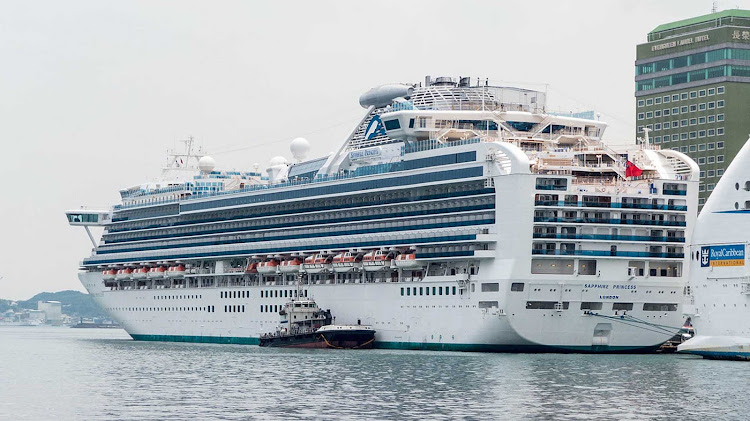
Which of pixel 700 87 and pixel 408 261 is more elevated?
pixel 700 87

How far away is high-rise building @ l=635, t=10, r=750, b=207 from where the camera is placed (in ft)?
490

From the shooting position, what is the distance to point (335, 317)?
93.9m

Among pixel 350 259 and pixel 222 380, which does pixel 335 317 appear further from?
pixel 222 380

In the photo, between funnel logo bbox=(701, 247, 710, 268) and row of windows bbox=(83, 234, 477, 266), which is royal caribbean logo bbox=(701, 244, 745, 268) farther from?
row of windows bbox=(83, 234, 477, 266)

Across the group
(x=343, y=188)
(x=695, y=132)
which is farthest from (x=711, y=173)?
(x=343, y=188)

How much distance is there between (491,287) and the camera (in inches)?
3140

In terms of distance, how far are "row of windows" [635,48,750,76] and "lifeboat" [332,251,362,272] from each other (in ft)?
233

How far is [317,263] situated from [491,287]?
19.2 metres

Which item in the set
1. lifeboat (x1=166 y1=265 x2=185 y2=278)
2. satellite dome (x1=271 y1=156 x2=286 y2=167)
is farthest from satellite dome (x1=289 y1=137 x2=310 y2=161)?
lifeboat (x1=166 y1=265 x2=185 y2=278)

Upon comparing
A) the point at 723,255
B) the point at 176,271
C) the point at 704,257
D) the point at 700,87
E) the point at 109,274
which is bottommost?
the point at 109,274

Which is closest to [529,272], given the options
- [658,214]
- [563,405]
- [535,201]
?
[535,201]

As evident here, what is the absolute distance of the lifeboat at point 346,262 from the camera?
91.7 m

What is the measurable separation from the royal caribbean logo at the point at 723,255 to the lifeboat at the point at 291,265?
3147cm

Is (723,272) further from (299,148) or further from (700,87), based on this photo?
(700,87)
